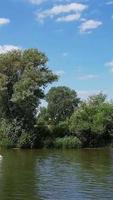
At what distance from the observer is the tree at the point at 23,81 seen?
78562 millimetres

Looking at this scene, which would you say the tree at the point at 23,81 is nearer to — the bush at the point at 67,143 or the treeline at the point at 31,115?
the treeline at the point at 31,115

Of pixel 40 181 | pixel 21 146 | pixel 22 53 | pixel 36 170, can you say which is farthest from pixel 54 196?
pixel 22 53

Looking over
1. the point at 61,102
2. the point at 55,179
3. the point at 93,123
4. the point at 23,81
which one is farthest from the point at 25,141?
the point at 61,102

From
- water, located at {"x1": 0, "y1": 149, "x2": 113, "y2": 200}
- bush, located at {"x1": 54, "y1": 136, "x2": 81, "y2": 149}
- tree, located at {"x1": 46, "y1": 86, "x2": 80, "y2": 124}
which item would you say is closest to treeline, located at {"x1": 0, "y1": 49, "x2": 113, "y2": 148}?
bush, located at {"x1": 54, "y1": 136, "x2": 81, "y2": 149}

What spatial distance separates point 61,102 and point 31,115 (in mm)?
55281

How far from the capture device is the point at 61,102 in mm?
135625

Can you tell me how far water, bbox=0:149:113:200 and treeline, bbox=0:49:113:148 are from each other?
22565 mm

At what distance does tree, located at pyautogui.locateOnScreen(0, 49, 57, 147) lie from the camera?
258 ft

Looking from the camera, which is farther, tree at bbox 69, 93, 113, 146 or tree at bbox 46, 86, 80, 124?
tree at bbox 46, 86, 80, 124

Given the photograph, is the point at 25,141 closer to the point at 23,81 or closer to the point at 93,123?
the point at 23,81

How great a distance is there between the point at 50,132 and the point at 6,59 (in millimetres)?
14450

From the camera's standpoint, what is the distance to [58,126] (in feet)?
287

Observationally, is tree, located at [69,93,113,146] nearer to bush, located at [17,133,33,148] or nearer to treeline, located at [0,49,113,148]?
treeline, located at [0,49,113,148]

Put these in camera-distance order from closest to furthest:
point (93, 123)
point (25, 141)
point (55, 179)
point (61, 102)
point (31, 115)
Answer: point (55, 179) → point (25, 141) → point (31, 115) → point (93, 123) → point (61, 102)
